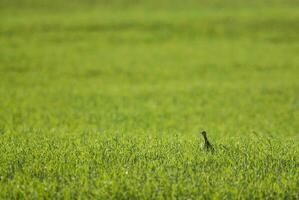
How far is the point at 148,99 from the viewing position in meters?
18.6

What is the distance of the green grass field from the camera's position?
567cm

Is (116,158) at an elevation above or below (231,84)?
above

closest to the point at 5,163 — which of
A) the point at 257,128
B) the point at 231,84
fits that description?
the point at 257,128

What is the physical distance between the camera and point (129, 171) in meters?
5.86

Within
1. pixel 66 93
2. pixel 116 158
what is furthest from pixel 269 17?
pixel 116 158

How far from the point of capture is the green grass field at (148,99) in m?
5.67

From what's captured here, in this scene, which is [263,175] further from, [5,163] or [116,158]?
[5,163]

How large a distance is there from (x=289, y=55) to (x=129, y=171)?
998 inches

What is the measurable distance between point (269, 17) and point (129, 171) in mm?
36987

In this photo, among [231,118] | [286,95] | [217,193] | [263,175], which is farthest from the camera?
[286,95]

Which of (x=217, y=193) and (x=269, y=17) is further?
(x=269, y=17)

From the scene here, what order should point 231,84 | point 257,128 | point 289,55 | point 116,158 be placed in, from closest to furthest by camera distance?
point 116,158, point 257,128, point 231,84, point 289,55

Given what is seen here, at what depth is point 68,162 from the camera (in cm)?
618

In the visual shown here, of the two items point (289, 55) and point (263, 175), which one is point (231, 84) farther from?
point (263, 175)
